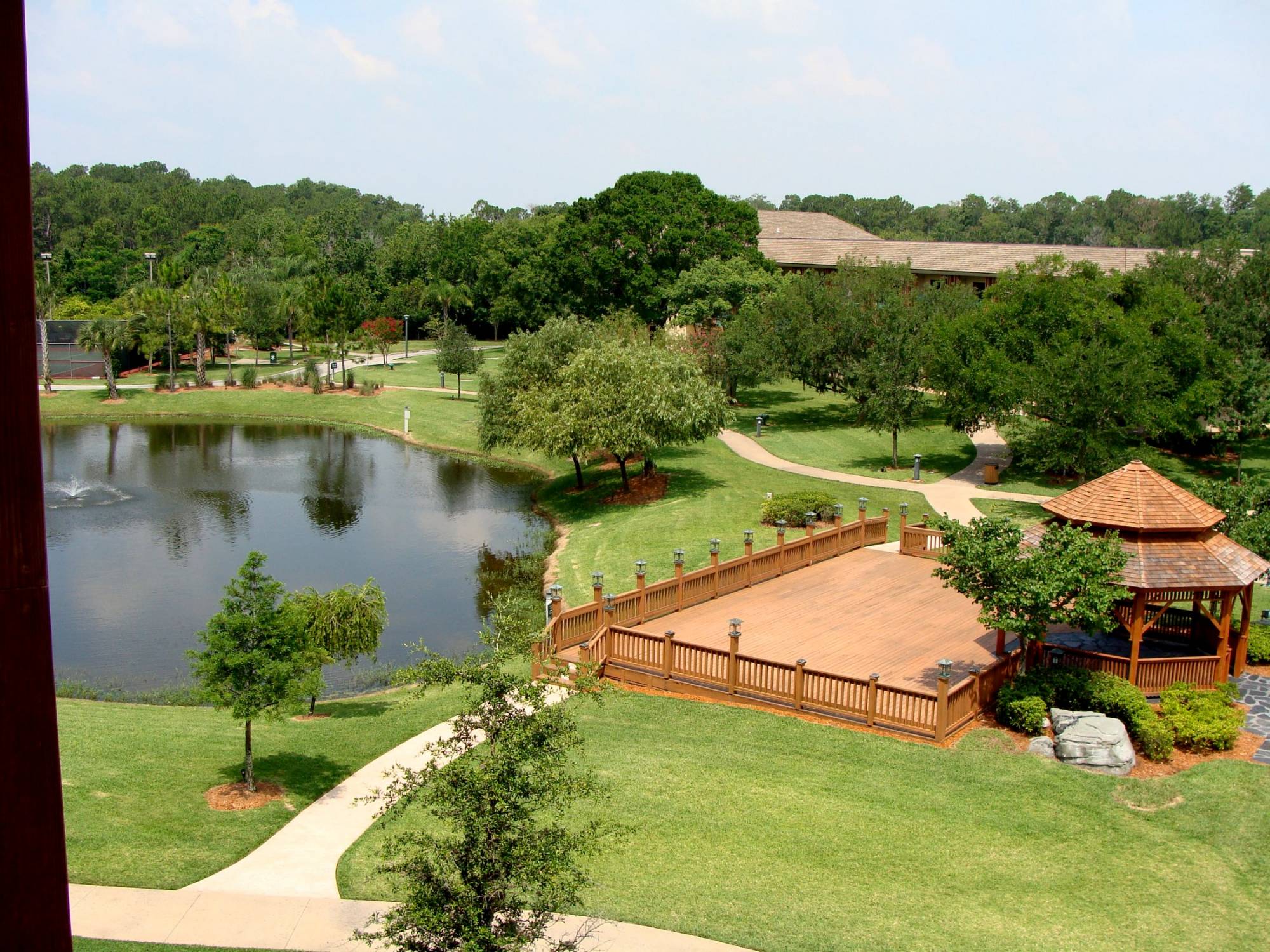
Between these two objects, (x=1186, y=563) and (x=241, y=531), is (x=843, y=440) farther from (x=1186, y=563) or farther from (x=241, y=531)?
(x=1186, y=563)

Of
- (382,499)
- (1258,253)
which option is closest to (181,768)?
(382,499)

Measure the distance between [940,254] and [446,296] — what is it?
3574cm

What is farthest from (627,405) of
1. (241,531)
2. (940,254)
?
(940,254)

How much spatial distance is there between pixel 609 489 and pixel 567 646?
2126 cm

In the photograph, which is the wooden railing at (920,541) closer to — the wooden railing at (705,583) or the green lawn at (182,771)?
the wooden railing at (705,583)

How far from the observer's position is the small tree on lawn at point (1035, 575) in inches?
720

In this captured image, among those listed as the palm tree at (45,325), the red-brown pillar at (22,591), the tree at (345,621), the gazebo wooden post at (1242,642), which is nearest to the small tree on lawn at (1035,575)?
the gazebo wooden post at (1242,642)

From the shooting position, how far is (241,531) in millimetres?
38062

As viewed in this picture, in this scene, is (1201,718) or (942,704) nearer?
(942,704)

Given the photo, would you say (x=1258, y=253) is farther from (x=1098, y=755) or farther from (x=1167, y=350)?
(x=1098, y=755)

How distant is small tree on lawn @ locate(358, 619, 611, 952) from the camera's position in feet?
30.5

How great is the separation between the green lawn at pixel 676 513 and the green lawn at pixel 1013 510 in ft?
6.27

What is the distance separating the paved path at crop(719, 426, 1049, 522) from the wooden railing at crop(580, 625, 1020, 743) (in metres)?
15.2

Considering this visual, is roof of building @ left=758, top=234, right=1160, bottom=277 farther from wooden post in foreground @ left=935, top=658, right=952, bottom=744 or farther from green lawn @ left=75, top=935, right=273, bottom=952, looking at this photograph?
green lawn @ left=75, top=935, right=273, bottom=952
